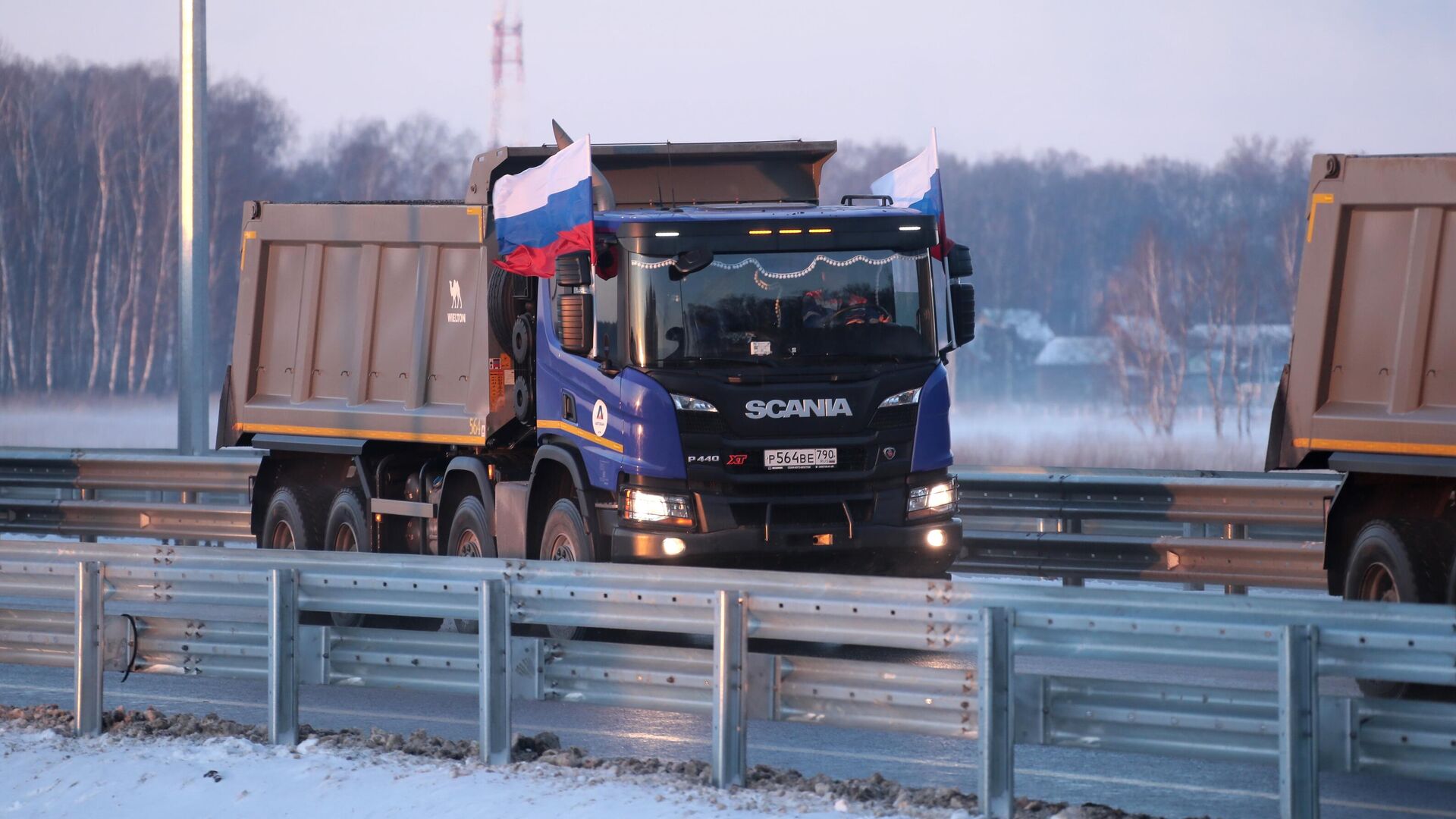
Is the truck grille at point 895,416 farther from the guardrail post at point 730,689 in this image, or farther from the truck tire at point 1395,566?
the guardrail post at point 730,689

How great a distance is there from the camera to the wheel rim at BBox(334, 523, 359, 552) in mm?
14430

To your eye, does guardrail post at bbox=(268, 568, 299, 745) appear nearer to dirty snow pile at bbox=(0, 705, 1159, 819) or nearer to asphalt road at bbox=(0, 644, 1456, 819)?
dirty snow pile at bbox=(0, 705, 1159, 819)

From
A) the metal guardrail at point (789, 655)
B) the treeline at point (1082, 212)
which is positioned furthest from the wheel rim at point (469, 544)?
the treeline at point (1082, 212)

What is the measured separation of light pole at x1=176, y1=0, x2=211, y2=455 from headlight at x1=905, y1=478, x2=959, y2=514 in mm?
9649

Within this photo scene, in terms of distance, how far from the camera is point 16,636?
8984mm

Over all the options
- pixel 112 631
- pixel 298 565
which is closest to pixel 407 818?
pixel 298 565

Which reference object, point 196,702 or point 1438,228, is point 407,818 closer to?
point 196,702

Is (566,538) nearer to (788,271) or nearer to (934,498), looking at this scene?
(788,271)

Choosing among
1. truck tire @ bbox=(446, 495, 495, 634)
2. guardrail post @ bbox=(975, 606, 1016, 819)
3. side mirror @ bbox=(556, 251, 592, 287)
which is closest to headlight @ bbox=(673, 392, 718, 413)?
side mirror @ bbox=(556, 251, 592, 287)

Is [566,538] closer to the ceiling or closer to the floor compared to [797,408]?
closer to the floor

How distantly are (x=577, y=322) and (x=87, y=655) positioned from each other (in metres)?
3.83

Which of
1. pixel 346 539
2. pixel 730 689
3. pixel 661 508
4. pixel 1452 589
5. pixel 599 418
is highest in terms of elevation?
pixel 599 418

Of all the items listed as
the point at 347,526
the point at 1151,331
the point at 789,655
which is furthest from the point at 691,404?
the point at 1151,331

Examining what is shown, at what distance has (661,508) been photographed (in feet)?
35.3
